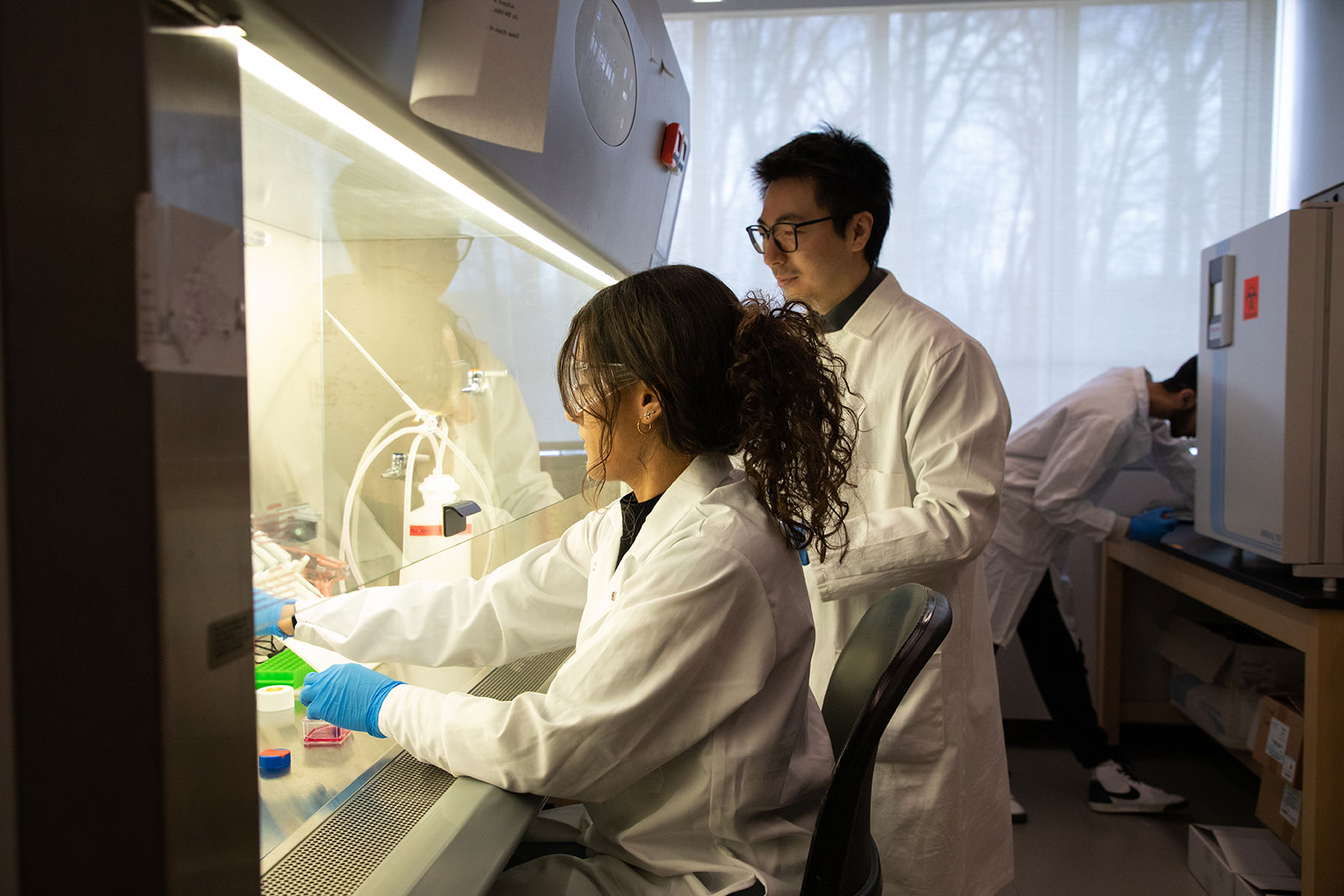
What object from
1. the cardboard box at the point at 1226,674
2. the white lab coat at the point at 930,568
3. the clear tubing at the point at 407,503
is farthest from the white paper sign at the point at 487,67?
the cardboard box at the point at 1226,674

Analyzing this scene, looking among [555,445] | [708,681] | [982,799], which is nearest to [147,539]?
[708,681]

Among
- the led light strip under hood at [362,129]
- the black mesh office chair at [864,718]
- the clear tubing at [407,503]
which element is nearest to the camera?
the led light strip under hood at [362,129]

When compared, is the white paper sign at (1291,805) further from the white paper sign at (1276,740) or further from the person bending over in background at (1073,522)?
the person bending over in background at (1073,522)

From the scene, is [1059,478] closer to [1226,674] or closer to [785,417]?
[1226,674]

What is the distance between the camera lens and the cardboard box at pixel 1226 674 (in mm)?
2424

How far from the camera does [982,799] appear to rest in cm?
153

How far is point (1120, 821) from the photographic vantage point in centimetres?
254

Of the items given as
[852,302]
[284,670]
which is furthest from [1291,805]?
[284,670]

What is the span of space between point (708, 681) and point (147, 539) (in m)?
0.59

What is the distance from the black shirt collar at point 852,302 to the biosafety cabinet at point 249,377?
1.85ft

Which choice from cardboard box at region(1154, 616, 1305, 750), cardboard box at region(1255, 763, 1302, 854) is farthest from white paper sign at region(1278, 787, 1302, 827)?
cardboard box at region(1154, 616, 1305, 750)

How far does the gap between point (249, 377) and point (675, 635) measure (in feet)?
1.58

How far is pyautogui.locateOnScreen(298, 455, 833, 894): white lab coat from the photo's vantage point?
0.86 meters

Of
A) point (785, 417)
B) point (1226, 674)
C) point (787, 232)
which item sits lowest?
point (1226, 674)
